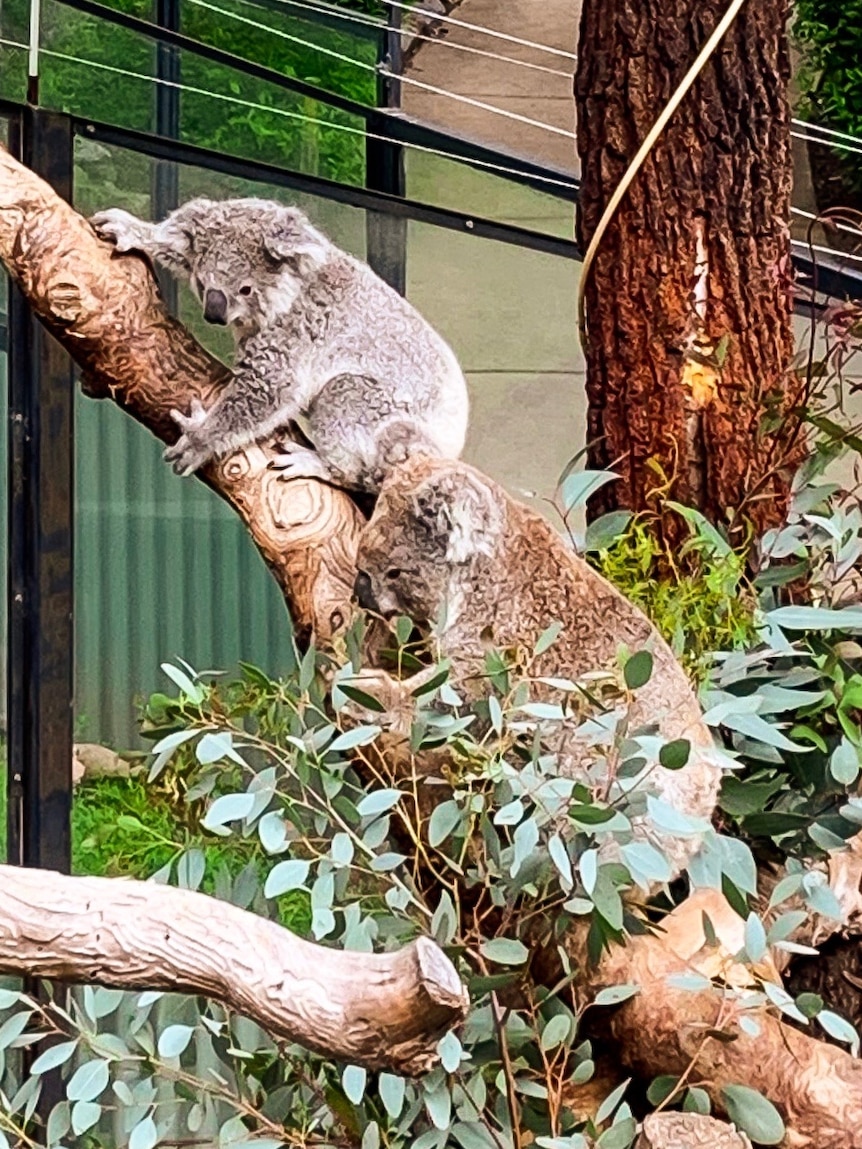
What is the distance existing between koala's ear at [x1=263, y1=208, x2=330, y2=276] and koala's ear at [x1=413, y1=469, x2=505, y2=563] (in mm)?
477

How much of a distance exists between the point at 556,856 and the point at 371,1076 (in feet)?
1.46

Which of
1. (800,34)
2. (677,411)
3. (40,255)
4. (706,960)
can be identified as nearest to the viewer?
(706,960)

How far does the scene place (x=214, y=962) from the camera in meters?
1.14

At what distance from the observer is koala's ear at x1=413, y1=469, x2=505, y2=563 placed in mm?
1775

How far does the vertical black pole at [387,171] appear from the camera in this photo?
3.02 metres

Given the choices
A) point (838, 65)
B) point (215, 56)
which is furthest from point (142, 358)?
point (838, 65)

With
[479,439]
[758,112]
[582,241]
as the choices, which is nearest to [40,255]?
[582,241]

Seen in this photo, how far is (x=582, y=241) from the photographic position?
2070 mm

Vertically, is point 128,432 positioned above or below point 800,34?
below

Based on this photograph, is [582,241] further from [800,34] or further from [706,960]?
[800,34]

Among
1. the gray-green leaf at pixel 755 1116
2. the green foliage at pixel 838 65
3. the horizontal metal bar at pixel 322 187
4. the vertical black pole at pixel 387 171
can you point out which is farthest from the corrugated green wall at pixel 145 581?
the green foliage at pixel 838 65

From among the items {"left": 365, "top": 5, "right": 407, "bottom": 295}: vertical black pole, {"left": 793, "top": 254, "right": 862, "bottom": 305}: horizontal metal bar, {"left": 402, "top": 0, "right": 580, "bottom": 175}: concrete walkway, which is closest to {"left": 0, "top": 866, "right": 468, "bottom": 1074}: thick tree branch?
{"left": 365, "top": 5, "right": 407, "bottom": 295}: vertical black pole

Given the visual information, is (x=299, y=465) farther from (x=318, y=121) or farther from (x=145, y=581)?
(x=318, y=121)

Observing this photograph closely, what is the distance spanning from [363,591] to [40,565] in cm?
100
